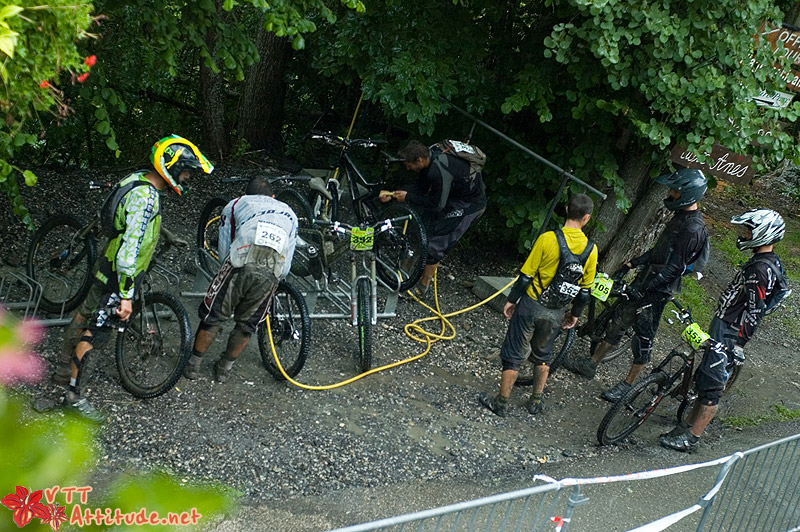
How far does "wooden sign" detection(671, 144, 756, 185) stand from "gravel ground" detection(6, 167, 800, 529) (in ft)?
7.28

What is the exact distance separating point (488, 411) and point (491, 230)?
332 centimetres

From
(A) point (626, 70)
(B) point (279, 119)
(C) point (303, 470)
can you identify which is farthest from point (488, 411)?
(B) point (279, 119)

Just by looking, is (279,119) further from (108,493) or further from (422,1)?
(108,493)

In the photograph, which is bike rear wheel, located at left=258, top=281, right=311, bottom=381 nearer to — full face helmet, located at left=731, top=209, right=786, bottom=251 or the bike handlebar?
the bike handlebar

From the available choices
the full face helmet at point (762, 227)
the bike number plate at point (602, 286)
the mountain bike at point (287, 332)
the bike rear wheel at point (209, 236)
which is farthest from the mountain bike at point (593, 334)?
the bike rear wheel at point (209, 236)

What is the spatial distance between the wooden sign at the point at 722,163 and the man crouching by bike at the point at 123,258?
5.11 metres

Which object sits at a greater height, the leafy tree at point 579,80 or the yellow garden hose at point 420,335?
the leafy tree at point 579,80

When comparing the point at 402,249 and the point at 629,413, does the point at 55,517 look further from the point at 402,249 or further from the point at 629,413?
the point at 402,249

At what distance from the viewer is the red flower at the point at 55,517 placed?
917 mm

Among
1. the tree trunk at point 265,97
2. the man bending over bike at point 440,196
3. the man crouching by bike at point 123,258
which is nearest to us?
the man crouching by bike at point 123,258

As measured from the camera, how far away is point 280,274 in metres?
5.35

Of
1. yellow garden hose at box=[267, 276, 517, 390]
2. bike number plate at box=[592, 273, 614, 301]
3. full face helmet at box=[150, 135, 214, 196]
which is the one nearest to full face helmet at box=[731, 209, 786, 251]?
bike number plate at box=[592, 273, 614, 301]

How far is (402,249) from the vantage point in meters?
7.42

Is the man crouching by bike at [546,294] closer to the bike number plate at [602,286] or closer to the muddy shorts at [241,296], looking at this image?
the bike number plate at [602,286]
